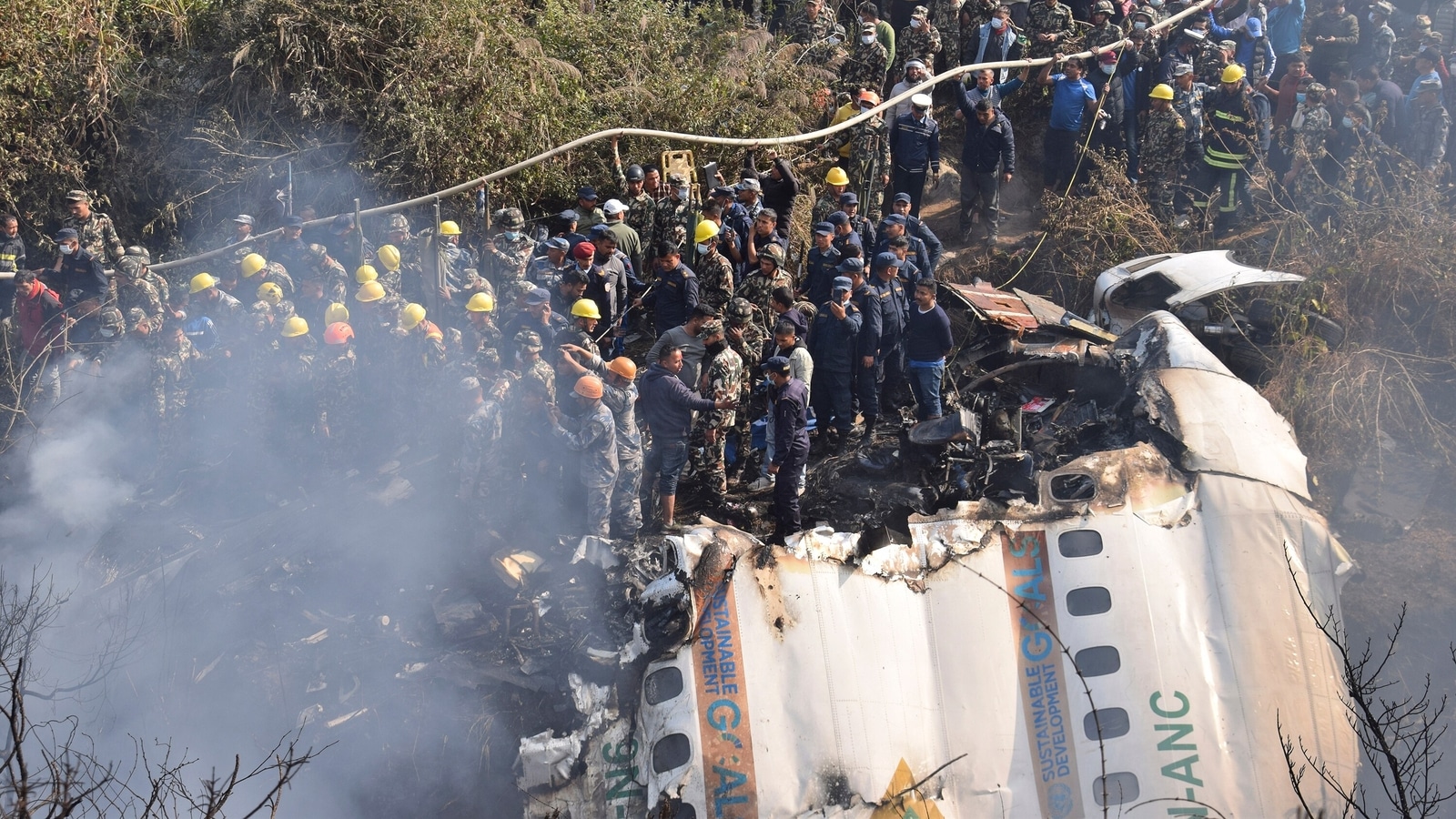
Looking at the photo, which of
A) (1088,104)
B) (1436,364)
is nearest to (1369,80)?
(1088,104)

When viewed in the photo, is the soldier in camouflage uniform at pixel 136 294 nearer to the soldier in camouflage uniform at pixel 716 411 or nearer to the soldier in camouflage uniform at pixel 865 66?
the soldier in camouflage uniform at pixel 716 411

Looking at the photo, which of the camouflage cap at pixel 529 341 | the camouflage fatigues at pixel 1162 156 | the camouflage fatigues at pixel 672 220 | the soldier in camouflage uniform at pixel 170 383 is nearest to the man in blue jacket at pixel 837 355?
the camouflage fatigues at pixel 672 220

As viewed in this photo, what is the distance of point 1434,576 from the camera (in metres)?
8.40

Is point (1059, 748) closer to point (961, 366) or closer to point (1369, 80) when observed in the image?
point (961, 366)

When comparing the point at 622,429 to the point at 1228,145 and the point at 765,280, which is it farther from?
the point at 1228,145

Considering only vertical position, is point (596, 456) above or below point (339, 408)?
above

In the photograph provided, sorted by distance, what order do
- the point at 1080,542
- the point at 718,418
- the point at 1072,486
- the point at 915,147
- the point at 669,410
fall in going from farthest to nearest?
the point at 915,147 → the point at 718,418 → the point at 669,410 → the point at 1072,486 → the point at 1080,542

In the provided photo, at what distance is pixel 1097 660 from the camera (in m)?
6.31

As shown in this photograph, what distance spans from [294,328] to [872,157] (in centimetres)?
618

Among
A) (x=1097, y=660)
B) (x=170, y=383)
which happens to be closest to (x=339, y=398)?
(x=170, y=383)

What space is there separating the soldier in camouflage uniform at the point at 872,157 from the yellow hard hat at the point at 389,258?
4.87 metres

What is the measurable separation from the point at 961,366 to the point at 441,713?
5681 mm

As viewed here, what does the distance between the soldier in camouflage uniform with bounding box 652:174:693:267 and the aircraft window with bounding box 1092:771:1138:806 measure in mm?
6613

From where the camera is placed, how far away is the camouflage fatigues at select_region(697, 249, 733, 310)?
10039mm
